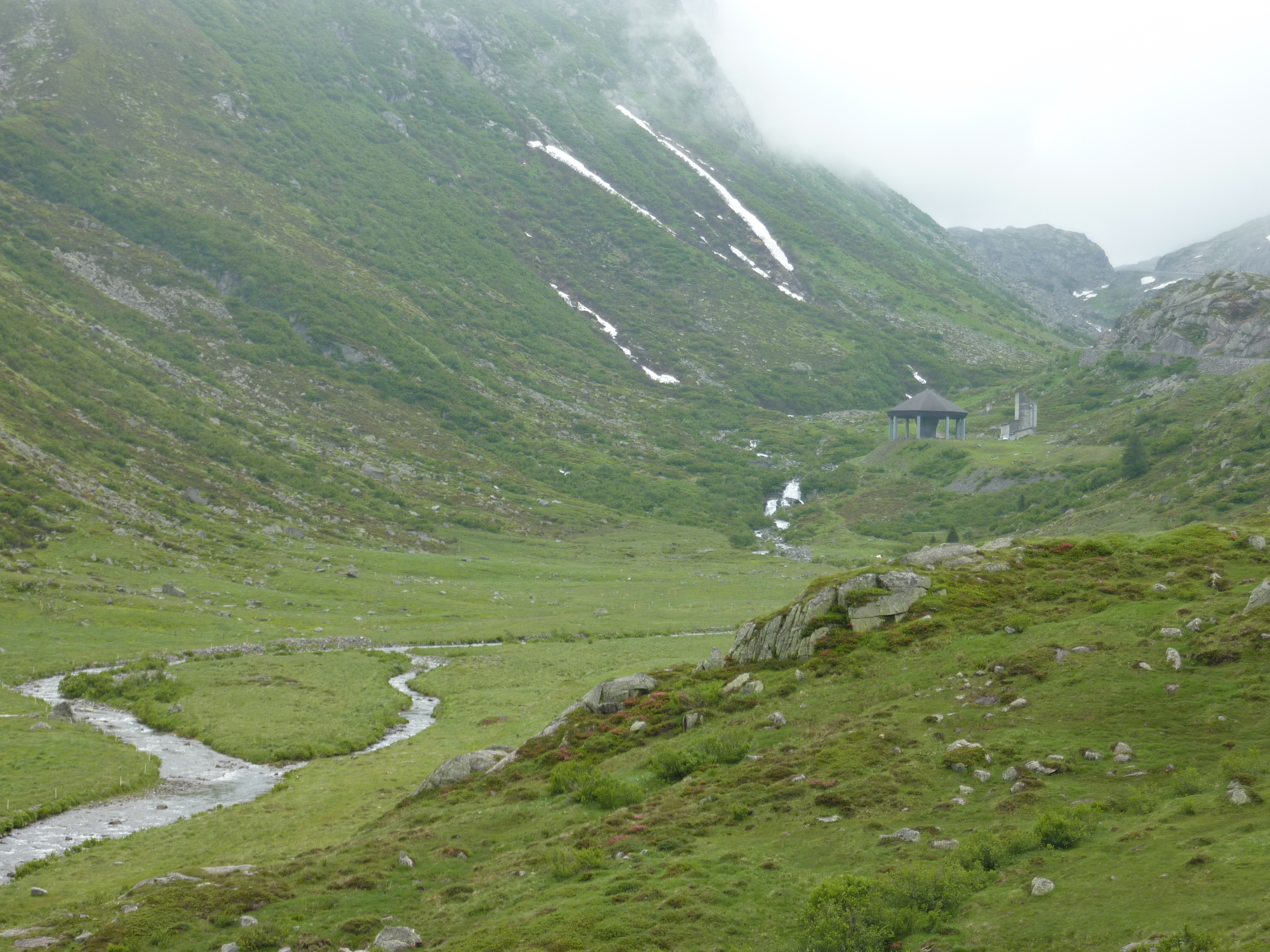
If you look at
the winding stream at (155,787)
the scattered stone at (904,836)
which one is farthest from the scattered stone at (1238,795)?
the winding stream at (155,787)

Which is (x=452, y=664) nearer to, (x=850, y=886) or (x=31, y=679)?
(x=31, y=679)

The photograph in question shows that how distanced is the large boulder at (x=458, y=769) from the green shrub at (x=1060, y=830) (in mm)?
22211

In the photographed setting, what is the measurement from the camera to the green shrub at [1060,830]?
20797 millimetres

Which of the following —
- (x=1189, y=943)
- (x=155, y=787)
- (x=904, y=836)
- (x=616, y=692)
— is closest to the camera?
(x=1189, y=943)

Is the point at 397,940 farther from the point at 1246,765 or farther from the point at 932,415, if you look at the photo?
the point at 932,415

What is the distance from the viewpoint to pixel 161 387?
14138 centimetres

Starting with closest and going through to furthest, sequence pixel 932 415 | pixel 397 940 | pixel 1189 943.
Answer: pixel 1189 943
pixel 397 940
pixel 932 415

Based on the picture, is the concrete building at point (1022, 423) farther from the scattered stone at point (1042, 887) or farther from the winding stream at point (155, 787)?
the scattered stone at point (1042, 887)

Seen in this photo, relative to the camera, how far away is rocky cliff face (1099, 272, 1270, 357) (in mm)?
147875

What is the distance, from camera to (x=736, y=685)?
1452 inches

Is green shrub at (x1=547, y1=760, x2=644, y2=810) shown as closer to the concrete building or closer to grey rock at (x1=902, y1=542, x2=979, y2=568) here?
grey rock at (x1=902, y1=542, x2=979, y2=568)

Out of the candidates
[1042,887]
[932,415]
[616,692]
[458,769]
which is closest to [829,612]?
[616,692]

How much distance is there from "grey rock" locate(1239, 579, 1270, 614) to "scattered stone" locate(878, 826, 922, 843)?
13.0 m

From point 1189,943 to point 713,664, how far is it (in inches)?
1033
